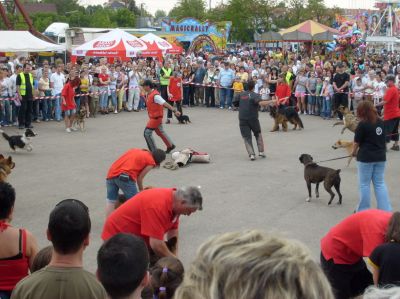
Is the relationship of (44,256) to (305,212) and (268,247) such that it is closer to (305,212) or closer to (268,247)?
(268,247)

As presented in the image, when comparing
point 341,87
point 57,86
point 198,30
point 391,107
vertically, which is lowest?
point 391,107

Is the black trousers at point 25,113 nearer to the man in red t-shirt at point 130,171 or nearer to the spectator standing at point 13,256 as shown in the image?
the man in red t-shirt at point 130,171

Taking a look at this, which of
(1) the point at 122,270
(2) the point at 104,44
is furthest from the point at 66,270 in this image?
(2) the point at 104,44

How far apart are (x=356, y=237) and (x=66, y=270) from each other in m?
2.44

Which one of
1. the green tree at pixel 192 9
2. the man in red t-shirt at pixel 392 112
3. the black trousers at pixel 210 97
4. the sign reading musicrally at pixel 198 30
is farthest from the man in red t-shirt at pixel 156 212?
the green tree at pixel 192 9

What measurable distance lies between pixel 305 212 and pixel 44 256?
20.7ft

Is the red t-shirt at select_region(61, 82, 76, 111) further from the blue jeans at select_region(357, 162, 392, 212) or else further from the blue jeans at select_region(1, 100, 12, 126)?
the blue jeans at select_region(357, 162, 392, 212)

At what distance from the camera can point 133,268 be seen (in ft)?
11.7

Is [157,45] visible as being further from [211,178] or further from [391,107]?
[211,178]

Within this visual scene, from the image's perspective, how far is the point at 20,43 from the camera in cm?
2152

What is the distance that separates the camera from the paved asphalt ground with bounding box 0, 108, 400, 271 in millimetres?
9414

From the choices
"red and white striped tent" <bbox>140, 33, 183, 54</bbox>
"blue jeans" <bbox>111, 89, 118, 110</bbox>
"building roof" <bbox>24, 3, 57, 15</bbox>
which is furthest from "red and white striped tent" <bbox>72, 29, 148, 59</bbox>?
"building roof" <bbox>24, 3, 57, 15</bbox>

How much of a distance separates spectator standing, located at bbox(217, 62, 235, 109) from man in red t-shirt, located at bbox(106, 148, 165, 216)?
56.5 feet

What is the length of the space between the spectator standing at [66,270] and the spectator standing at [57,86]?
57.5 ft
